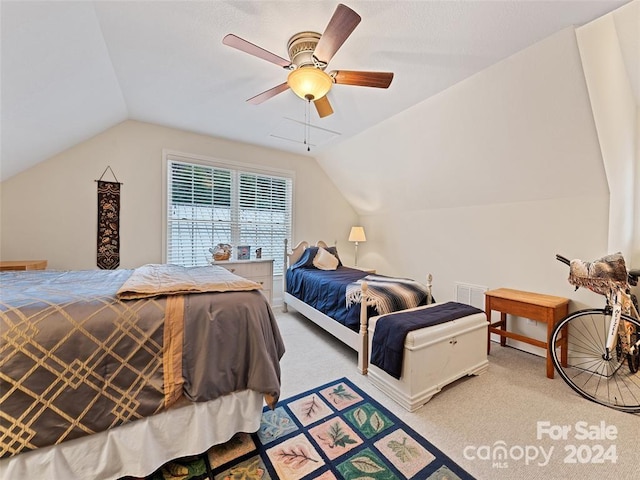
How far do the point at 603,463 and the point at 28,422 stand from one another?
2.87 metres

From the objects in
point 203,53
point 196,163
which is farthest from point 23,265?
point 203,53

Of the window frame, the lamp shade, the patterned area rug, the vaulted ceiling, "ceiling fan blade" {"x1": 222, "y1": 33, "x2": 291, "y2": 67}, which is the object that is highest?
the vaulted ceiling

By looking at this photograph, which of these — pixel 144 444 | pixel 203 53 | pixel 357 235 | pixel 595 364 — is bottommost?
pixel 595 364

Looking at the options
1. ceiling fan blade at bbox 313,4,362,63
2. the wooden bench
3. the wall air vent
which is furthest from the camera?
the wall air vent

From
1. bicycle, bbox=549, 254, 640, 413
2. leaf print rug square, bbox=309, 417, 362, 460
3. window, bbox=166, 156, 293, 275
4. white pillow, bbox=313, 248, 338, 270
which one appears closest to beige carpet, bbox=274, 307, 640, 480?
bicycle, bbox=549, 254, 640, 413

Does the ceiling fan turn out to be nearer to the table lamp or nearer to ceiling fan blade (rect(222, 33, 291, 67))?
ceiling fan blade (rect(222, 33, 291, 67))

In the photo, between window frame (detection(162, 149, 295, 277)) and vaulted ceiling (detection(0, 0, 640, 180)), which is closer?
vaulted ceiling (detection(0, 0, 640, 180))

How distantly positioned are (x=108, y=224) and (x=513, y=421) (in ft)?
14.5

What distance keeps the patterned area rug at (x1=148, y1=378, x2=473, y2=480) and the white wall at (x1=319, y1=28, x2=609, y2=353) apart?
2152 mm

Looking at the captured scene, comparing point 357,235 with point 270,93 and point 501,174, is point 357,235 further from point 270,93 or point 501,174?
point 270,93

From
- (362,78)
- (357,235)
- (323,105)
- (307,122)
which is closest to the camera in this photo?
(362,78)

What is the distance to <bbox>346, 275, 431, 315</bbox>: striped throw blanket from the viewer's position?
2389 mm

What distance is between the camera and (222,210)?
157 inches

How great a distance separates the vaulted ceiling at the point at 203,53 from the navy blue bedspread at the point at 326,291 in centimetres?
202
